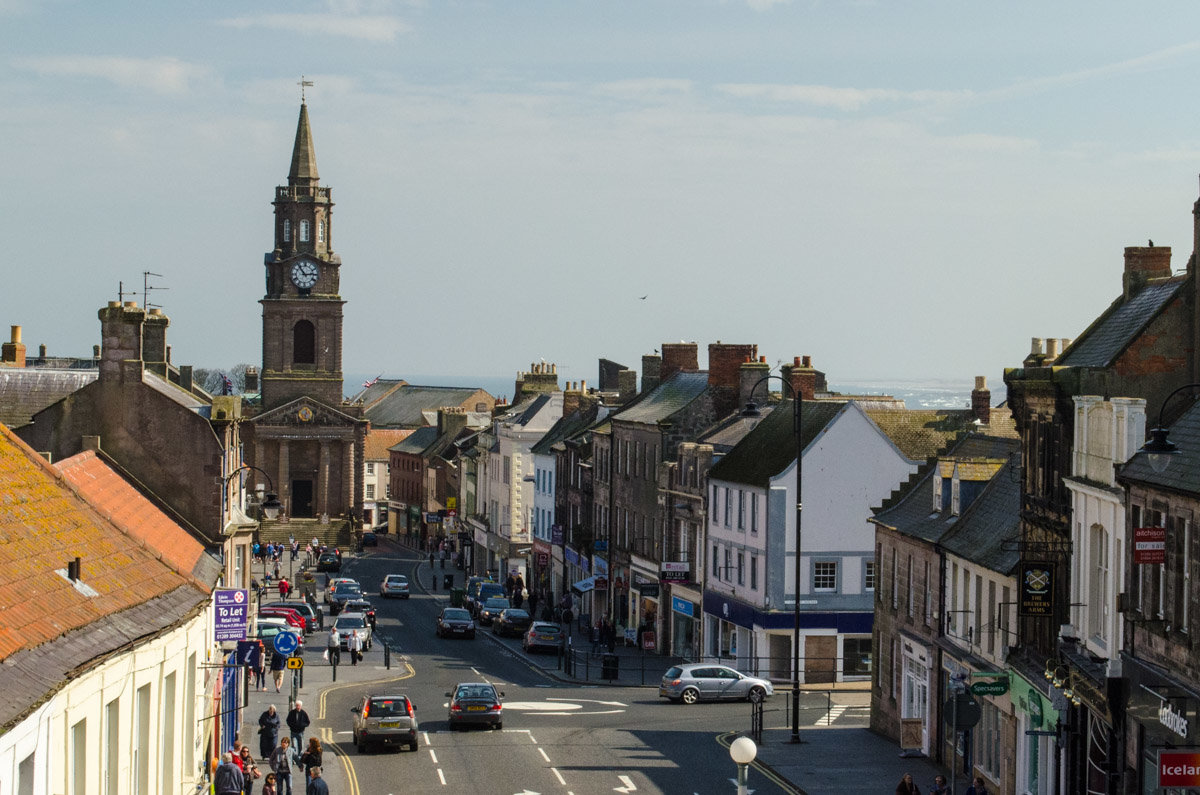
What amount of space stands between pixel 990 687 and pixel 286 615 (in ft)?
119

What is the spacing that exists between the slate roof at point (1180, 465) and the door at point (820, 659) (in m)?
28.5

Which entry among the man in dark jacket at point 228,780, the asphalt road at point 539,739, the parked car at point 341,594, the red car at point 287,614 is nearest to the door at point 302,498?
the parked car at point 341,594

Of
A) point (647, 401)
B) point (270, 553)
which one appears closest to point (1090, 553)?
point (647, 401)

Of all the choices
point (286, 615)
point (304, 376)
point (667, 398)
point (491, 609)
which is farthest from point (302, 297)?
point (286, 615)

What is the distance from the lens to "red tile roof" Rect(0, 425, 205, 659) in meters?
16.5

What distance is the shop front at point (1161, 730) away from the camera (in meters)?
24.4

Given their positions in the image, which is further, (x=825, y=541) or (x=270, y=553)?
(x=270, y=553)

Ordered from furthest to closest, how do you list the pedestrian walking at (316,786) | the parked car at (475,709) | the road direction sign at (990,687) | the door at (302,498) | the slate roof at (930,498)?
the door at (302,498) < the parked car at (475,709) < the slate roof at (930,498) < the road direction sign at (990,687) < the pedestrian walking at (316,786)

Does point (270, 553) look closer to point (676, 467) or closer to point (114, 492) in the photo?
point (676, 467)

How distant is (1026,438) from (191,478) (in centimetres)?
1823

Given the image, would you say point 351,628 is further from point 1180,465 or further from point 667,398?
point 1180,465

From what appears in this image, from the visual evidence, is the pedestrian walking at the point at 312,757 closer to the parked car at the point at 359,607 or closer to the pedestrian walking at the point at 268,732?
the pedestrian walking at the point at 268,732

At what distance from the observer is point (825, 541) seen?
57.9m

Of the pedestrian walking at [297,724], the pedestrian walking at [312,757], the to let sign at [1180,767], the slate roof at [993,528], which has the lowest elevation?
the pedestrian walking at [297,724]
